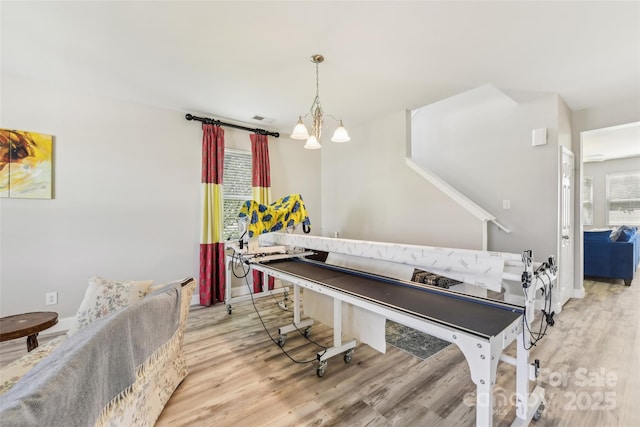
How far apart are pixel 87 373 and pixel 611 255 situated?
6449 mm

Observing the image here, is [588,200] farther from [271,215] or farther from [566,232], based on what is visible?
[271,215]

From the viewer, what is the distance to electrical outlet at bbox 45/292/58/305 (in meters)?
2.82

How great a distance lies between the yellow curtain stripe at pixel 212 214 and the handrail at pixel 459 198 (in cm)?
265

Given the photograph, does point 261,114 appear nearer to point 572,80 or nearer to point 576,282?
point 572,80

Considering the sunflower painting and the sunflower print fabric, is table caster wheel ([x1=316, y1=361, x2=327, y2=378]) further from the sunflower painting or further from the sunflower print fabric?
the sunflower painting

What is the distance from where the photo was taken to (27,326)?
1776 millimetres

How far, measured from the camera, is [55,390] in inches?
29.8

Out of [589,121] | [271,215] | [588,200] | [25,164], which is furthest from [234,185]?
[588,200]

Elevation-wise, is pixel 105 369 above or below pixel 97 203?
below

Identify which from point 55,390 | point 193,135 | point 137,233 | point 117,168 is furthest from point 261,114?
point 55,390

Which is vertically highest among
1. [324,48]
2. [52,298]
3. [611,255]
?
[324,48]

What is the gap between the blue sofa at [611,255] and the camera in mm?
4148

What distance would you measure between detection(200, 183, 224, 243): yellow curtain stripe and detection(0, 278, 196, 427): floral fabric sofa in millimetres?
1809

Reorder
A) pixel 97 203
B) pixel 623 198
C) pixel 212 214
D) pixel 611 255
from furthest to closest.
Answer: pixel 623 198 < pixel 611 255 < pixel 212 214 < pixel 97 203
